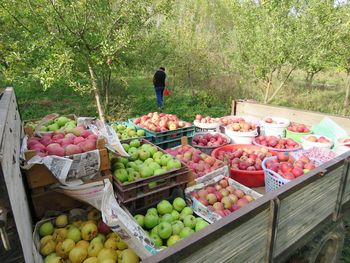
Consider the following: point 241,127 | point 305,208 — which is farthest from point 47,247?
point 241,127

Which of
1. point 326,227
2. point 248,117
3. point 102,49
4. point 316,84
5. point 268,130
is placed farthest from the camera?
point 316,84

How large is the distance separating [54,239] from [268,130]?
10.9 ft

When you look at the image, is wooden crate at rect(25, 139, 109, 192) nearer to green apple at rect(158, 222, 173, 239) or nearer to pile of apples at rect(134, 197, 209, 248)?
pile of apples at rect(134, 197, 209, 248)

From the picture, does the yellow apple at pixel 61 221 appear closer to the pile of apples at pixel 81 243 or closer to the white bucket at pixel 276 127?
the pile of apples at pixel 81 243

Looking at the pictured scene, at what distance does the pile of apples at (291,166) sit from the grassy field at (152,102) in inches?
241

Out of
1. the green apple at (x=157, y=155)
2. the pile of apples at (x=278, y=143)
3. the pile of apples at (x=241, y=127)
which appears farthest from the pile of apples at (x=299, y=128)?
the green apple at (x=157, y=155)

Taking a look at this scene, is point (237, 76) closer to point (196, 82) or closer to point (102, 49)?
point (196, 82)

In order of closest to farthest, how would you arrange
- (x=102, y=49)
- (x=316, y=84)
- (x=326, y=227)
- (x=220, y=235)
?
(x=220, y=235) < (x=326, y=227) < (x=102, y=49) < (x=316, y=84)

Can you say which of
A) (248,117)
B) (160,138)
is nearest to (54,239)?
(160,138)

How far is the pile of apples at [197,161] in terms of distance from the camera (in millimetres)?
2713

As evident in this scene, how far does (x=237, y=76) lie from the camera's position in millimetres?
11797

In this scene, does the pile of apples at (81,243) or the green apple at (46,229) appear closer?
the pile of apples at (81,243)

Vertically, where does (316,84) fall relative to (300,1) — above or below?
below

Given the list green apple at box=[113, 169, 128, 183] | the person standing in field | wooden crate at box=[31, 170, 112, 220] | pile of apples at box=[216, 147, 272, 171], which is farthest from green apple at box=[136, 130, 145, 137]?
the person standing in field
